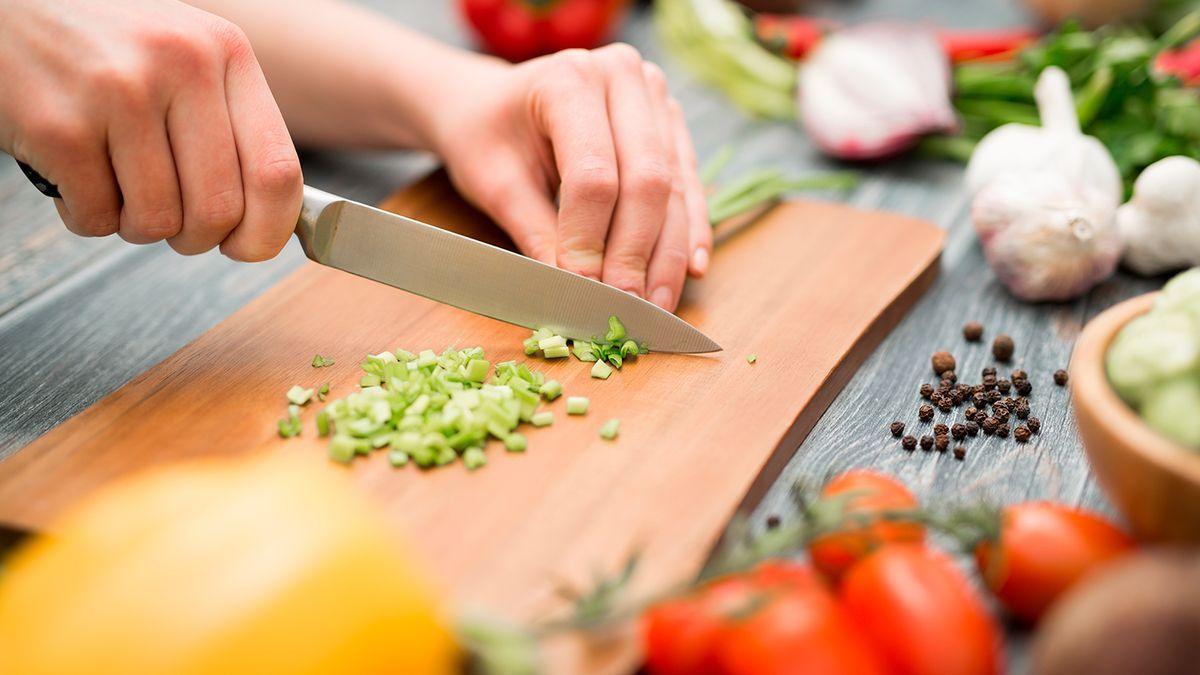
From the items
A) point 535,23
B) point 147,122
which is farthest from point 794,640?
point 535,23

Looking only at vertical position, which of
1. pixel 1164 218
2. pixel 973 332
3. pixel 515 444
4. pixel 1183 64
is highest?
pixel 1183 64

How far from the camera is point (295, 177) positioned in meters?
1.42

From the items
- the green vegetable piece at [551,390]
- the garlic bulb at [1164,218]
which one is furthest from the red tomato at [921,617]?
the garlic bulb at [1164,218]

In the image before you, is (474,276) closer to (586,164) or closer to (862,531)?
(586,164)

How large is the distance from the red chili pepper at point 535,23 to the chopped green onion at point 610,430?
1.78 m

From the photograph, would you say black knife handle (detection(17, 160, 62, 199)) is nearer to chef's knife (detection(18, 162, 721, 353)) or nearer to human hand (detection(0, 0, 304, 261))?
human hand (detection(0, 0, 304, 261))

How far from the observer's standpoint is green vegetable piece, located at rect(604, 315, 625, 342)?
1.56m

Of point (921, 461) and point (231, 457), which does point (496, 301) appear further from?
point (921, 461)

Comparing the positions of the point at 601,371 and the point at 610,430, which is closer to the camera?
the point at 610,430

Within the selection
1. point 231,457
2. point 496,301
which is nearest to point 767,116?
point 496,301

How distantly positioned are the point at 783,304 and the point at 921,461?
409 millimetres

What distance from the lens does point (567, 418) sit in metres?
1.43

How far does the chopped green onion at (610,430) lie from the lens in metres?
1.38

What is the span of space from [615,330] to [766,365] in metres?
0.24
